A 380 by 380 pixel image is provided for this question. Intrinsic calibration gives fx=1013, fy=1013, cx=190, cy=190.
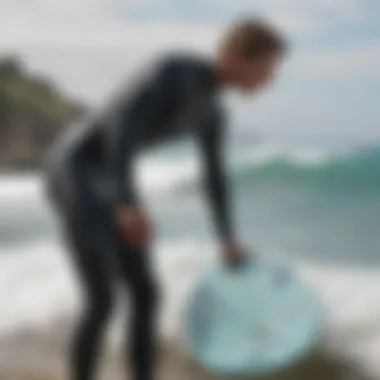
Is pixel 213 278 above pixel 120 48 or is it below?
below

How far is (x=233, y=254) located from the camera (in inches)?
53.2

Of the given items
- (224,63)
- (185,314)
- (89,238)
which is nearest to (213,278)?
(185,314)

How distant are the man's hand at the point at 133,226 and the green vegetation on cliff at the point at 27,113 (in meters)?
0.15

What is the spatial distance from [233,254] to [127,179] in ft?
0.59

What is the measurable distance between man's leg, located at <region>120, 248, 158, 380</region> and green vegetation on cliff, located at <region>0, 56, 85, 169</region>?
0.19 metres

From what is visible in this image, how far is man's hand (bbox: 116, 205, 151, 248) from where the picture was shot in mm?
1298

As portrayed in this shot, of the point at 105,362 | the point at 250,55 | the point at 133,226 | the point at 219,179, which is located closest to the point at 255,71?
the point at 250,55

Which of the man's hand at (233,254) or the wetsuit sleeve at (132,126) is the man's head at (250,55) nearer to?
the wetsuit sleeve at (132,126)

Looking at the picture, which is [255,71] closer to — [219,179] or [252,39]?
[252,39]

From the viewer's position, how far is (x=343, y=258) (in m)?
1.35

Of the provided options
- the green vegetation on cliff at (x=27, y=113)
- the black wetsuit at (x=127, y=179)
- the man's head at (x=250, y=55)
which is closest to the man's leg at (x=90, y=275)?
the black wetsuit at (x=127, y=179)

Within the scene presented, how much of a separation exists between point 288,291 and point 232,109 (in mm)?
254

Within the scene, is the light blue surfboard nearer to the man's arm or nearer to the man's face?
the man's arm

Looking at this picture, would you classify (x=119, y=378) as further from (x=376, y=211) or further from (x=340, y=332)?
(x=376, y=211)
